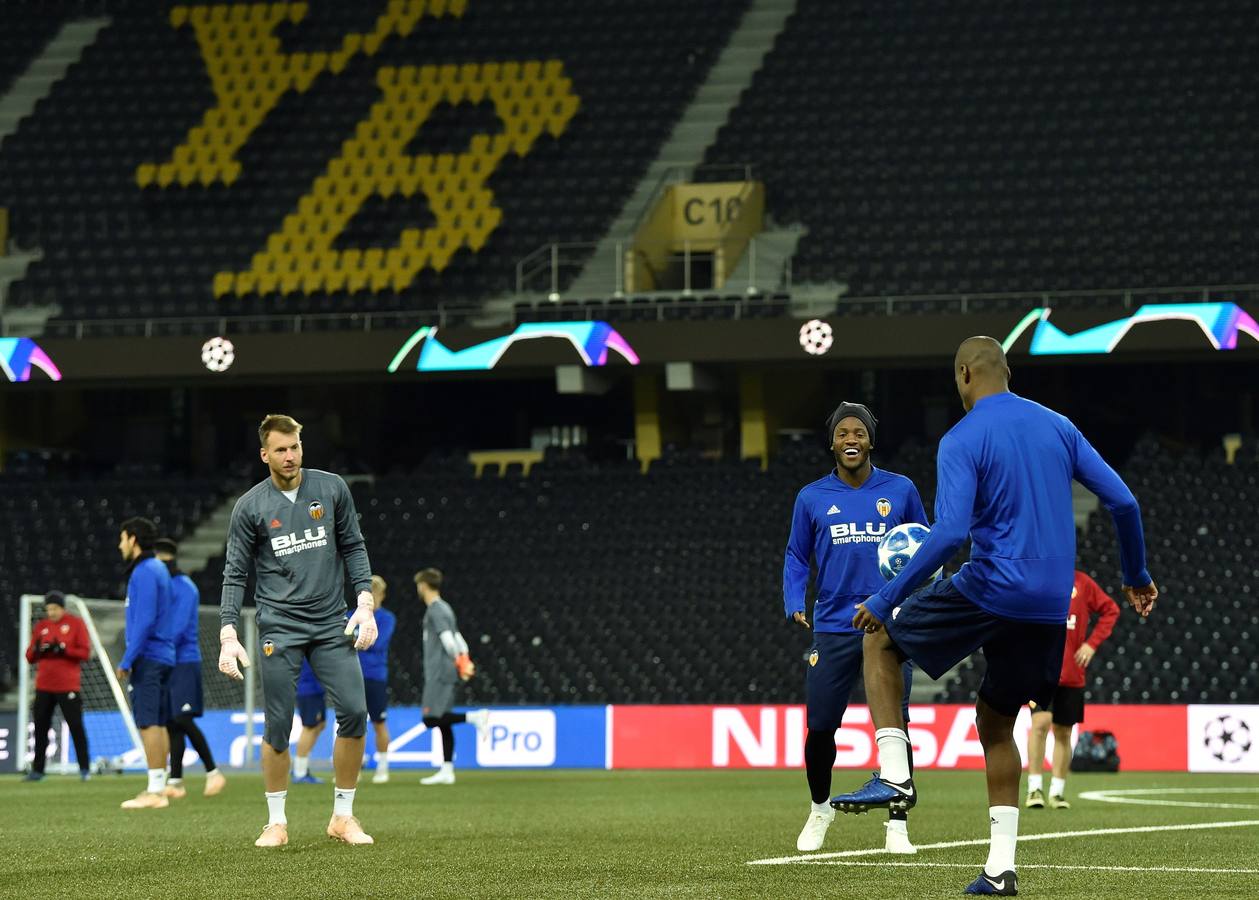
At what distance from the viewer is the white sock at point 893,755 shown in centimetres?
777

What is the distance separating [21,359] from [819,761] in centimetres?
2335

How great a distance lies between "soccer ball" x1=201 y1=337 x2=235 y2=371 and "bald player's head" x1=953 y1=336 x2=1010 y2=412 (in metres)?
24.0

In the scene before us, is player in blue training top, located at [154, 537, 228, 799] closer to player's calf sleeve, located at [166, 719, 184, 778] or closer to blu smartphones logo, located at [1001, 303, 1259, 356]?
player's calf sleeve, located at [166, 719, 184, 778]

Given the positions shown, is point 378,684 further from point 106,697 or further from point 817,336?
point 817,336

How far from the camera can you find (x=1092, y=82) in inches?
1273

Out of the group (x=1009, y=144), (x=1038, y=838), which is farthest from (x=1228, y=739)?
(x=1009, y=144)

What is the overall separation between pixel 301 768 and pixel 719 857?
34.2ft

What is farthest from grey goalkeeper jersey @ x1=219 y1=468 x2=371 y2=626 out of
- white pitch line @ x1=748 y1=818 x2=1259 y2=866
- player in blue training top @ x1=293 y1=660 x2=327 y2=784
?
player in blue training top @ x1=293 y1=660 x2=327 y2=784

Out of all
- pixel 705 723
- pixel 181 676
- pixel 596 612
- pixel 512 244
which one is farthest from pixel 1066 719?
pixel 512 244

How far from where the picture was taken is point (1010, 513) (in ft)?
22.8

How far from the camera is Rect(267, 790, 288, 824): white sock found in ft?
32.0

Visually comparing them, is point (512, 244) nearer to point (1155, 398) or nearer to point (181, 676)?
point (1155, 398)

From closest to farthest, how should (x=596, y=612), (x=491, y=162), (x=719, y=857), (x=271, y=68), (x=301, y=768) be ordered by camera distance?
(x=719, y=857) < (x=301, y=768) < (x=596, y=612) < (x=491, y=162) < (x=271, y=68)

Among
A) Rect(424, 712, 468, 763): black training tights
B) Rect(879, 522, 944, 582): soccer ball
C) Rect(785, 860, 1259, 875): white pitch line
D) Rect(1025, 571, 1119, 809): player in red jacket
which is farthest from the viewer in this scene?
Rect(424, 712, 468, 763): black training tights
